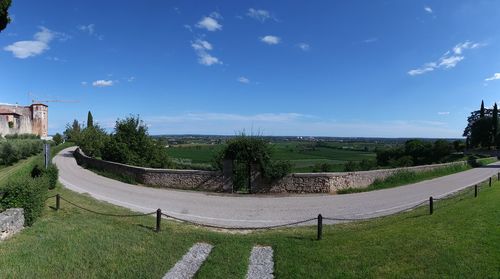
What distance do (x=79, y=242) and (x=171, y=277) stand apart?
3127 mm

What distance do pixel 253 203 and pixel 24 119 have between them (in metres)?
74.1

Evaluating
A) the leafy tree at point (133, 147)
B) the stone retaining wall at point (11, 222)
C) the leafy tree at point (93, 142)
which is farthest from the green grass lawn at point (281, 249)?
the leafy tree at point (93, 142)

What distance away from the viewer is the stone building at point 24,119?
60.4 metres

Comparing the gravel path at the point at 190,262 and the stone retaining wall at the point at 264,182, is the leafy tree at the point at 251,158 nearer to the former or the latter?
the stone retaining wall at the point at 264,182

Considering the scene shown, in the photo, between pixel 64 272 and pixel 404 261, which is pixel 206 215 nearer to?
pixel 64 272

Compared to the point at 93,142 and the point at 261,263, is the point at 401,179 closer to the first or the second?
the point at 261,263

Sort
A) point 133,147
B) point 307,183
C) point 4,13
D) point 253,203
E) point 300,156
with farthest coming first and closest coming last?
point 300,156 → point 133,147 → point 307,183 → point 253,203 → point 4,13

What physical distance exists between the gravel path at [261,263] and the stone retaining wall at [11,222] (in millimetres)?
6108

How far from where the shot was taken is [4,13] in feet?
38.8

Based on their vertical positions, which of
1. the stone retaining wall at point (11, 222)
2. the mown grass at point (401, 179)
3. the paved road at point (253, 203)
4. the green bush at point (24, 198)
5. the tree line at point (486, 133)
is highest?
the tree line at point (486, 133)

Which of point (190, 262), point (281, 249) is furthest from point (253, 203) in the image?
point (190, 262)

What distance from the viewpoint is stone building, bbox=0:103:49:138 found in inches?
2377

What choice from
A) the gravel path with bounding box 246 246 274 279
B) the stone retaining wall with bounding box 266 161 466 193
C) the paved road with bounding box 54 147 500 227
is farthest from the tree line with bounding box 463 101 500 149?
the gravel path with bounding box 246 246 274 279

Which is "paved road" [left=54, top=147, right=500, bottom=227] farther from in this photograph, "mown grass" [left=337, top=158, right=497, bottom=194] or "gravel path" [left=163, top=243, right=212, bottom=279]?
"gravel path" [left=163, top=243, right=212, bottom=279]
